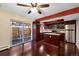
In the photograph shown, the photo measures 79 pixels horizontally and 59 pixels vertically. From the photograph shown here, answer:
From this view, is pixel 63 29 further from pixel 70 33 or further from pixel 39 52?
pixel 39 52

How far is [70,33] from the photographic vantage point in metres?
5.55

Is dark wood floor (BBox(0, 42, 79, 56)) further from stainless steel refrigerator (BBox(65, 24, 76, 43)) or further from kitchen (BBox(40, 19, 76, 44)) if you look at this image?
stainless steel refrigerator (BBox(65, 24, 76, 43))

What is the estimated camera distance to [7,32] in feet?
12.3

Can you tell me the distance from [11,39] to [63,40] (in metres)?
3.40

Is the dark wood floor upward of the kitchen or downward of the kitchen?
downward

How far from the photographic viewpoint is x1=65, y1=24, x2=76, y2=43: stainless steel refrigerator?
17.5 feet

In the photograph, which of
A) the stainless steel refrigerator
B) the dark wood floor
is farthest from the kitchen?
the dark wood floor

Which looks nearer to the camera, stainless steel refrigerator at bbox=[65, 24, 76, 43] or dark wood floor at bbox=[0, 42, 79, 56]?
dark wood floor at bbox=[0, 42, 79, 56]

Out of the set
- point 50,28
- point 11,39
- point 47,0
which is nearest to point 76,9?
point 47,0

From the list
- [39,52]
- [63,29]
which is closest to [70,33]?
[63,29]

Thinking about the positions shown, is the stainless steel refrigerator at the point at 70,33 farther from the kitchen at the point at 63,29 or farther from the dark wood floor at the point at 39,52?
the dark wood floor at the point at 39,52

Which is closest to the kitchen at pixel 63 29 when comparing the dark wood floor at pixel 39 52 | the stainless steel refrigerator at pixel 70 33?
the stainless steel refrigerator at pixel 70 33

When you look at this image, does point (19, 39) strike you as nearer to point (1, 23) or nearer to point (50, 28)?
point (1, 23)

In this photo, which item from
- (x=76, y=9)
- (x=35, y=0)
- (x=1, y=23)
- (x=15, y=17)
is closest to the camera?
(x=35, y=0)
